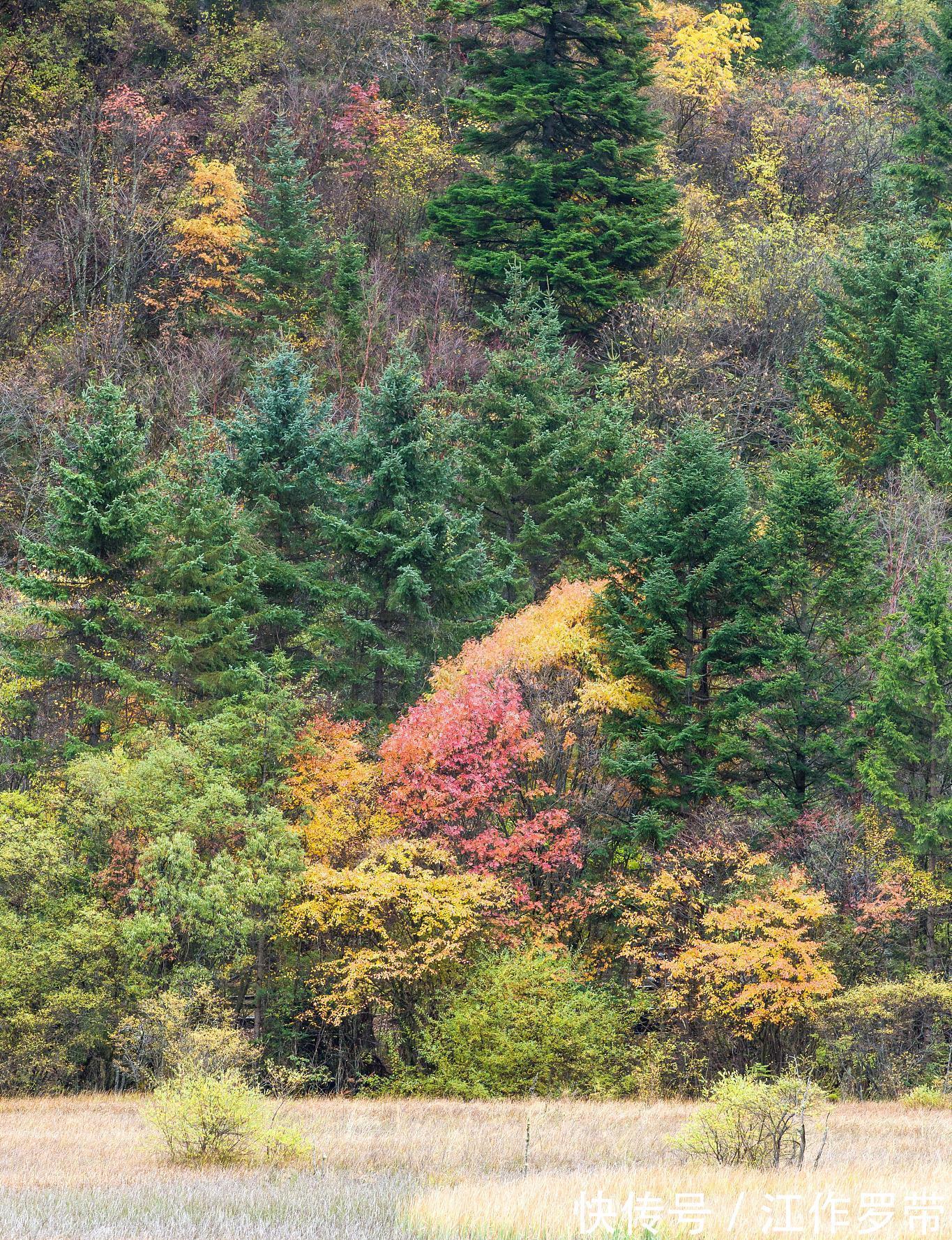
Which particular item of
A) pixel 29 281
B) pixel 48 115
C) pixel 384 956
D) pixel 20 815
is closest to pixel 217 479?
pixel 20 815

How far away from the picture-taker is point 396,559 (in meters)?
28.7

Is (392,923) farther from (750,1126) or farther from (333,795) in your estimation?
(750,1126)

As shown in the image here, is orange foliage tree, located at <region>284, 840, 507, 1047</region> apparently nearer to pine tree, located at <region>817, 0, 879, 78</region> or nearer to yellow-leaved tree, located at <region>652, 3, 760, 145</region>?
yellow-leaved tree, located at <region>652, 3, 760, 145</region>

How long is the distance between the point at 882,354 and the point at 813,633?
1287 centimetres

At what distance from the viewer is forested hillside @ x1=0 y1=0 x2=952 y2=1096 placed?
2342cm

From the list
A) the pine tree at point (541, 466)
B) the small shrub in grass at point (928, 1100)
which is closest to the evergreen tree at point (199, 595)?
the pine tree at point (541, 466)

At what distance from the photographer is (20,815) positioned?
24.9 m

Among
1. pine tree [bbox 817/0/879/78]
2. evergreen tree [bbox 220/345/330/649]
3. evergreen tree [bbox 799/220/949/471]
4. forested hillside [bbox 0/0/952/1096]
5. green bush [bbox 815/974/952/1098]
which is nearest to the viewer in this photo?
green bush [bbox 815/974/952/1098]

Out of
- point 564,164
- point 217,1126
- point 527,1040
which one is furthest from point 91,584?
point 564,164

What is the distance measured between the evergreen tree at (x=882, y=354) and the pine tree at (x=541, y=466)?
6.43 meters

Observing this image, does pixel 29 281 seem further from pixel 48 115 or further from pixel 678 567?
pixel 678 567

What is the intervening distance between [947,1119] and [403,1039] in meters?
9.92

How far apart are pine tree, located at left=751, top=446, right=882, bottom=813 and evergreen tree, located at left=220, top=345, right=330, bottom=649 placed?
9.43 metres
